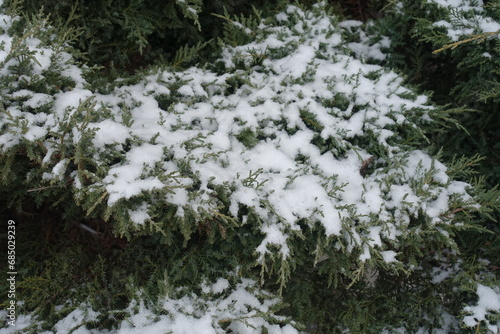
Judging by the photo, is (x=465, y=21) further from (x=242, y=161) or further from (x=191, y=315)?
(x=191, y=315)

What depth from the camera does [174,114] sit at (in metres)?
2.37

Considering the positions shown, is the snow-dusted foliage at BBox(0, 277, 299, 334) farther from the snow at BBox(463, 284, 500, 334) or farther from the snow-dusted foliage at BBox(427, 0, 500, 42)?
the snow-dusted foliage at BBox(427, 0, 500, 42)

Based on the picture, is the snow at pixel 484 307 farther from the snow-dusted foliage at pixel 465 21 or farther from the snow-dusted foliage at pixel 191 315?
the snow-dusted foliage at pixel 465 21

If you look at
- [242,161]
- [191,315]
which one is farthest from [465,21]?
[191,315]

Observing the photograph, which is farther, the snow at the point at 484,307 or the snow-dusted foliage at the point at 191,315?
the snow at the point at 484,307

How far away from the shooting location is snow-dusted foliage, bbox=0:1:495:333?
199cm

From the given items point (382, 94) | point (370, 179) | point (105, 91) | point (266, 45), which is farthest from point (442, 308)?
point (105, 91)

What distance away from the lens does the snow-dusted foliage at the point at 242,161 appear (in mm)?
1991

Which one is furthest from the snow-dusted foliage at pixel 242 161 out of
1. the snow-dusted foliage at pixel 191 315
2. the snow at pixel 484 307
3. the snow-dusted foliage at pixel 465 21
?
the snow-dusted foliage at pixel 465 21

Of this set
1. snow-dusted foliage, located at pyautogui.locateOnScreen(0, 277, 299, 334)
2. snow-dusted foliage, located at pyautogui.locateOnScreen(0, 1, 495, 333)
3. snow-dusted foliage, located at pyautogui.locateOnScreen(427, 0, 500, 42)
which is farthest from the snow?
snow-dusted foliage, located at pyautogui.locateOnScreen(427, 0, 500, 42)

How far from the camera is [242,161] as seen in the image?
227cm

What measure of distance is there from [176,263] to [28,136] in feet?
3.45

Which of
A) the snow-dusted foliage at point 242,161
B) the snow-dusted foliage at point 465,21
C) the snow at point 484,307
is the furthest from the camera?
the snow-dusted foliage at point 465,21

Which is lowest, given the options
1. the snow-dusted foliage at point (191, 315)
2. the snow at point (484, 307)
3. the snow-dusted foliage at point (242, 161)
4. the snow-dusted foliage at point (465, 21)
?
the snow at point (484, 307)
